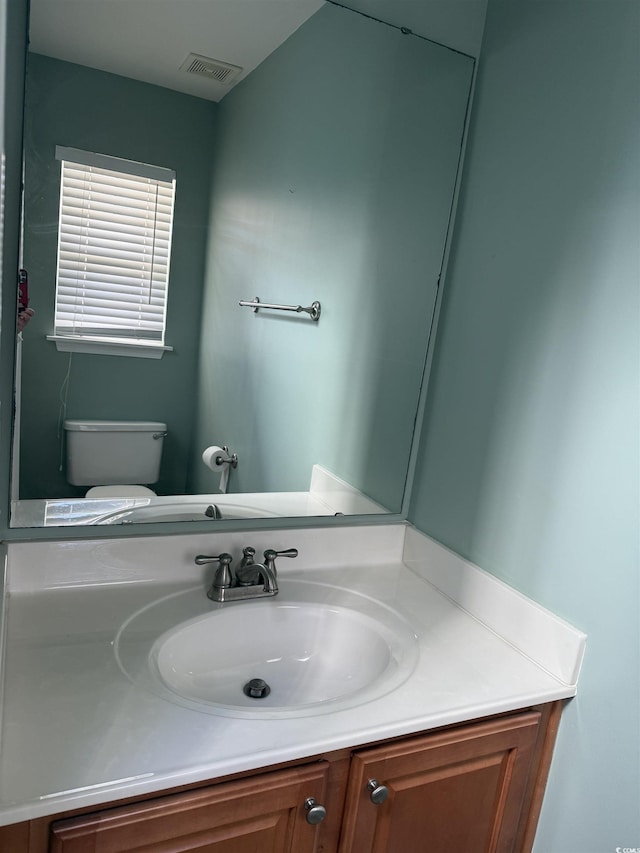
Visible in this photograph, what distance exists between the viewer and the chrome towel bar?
4.64 feet

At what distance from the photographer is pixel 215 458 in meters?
1.43

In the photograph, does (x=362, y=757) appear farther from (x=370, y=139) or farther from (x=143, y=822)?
(x=370, y=139)

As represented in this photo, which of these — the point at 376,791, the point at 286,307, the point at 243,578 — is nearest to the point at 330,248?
the point at 286,307

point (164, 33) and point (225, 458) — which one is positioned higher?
point (164, 33)

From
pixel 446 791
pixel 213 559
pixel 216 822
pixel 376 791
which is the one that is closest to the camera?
pixel 216 822

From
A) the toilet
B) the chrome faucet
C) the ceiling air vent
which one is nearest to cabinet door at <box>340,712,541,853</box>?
the chrome faucet

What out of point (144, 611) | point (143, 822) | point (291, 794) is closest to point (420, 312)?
point (144, 611)

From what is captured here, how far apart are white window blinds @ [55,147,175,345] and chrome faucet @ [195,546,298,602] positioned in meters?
0.48

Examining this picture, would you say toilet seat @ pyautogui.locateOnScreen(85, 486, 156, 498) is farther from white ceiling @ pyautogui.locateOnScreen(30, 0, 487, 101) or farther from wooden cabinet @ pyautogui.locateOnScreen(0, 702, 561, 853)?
white ceiling @ pyautogui.locateOnScreen(30, 0, 487, 101)

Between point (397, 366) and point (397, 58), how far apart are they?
27.8 inches

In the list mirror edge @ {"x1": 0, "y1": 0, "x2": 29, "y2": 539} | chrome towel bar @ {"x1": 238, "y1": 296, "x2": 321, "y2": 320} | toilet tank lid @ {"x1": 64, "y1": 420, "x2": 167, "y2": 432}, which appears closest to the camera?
mirror edge @ {"x1": 0, "y1": 0, "x2": 29, "y2": 539}

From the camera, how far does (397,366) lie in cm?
159

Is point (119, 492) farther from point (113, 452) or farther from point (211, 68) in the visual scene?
point (211, 68)

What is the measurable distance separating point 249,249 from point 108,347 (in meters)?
0.37
